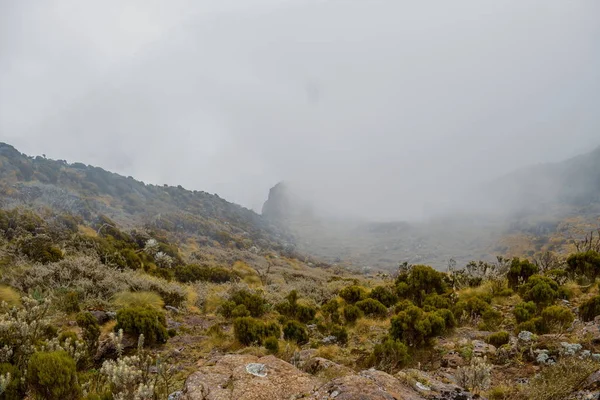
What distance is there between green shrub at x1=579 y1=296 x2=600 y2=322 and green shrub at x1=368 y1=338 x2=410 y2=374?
5.36 meters

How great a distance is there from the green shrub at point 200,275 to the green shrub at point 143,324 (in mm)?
13007

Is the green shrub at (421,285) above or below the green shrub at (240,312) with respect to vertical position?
above

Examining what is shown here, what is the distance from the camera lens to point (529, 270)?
1409 cm

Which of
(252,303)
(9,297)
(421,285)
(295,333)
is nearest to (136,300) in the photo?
(9,297)

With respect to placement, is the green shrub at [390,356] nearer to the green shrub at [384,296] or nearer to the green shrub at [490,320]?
the green shrub at [490,320]

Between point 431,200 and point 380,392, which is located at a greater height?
point 431,200

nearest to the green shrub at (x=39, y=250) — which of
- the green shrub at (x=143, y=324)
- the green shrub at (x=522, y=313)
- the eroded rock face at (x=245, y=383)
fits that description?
the green shrub at (x=143, y=324)

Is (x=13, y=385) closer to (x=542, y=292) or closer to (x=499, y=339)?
(x=499, y=339)

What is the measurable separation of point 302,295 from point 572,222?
354ft

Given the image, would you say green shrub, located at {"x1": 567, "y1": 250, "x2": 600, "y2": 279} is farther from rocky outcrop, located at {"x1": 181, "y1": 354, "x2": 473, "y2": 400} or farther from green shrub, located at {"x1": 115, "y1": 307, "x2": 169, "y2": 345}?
green shrub, located at {"x1": 115, "y1": 307, "x2": 169, "y2": 345}

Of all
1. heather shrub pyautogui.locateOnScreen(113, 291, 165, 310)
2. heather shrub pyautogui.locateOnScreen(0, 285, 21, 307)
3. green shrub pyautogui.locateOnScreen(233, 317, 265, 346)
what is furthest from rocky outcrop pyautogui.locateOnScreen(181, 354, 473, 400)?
heather shrub pyautogui.locateOnScreen(0, 285, 21, 307)

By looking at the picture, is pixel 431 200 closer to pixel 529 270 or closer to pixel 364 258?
pixel 364 258

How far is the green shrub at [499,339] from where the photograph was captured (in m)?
7.48

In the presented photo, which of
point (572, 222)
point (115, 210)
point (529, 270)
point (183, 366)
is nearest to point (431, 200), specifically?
point (572, 222)
